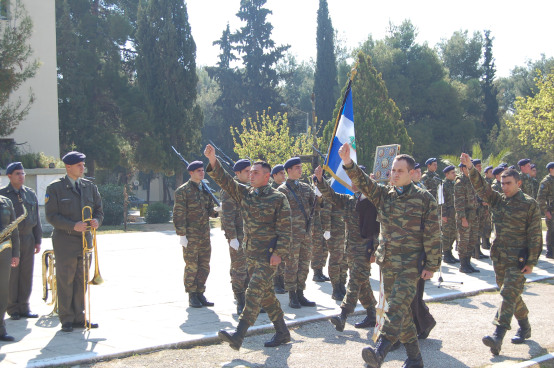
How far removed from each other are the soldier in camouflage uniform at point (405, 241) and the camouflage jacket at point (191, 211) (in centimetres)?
353

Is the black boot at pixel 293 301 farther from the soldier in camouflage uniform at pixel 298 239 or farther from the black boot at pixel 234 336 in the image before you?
the black boot at pixel 234 336

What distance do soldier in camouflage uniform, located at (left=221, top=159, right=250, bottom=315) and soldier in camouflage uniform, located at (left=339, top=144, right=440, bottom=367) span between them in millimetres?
2503

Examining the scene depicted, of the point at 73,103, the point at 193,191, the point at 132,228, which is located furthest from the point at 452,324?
the point at 73,103

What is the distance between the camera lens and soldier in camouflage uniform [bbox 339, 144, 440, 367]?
18.2 feet

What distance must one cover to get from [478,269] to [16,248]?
9700 mm

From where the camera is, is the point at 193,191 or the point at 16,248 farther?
the point at 193,191

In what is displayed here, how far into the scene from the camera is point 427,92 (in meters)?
44.4

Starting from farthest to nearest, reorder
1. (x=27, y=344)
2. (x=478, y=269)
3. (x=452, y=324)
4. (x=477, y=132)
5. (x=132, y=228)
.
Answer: (x=477, y=132) < (x=132, y=228) < (x=478, y=269) < (x=452, y=324) < (x=27, y=344)

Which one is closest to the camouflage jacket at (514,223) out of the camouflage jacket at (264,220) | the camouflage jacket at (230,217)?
the camouflage jacket at (264,220)

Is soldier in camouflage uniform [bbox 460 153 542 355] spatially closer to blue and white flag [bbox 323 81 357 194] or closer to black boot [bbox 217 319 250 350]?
blue and white flag [bbox 323 81 357 194]

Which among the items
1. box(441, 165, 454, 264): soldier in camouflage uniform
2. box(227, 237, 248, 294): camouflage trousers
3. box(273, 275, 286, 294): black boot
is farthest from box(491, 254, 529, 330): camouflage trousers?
box(441, 165, 454, 264): soldier in camouflage uniform

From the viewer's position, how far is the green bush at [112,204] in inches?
1051

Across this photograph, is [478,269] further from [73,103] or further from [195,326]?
[73,103]

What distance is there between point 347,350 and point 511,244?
2.32 m
